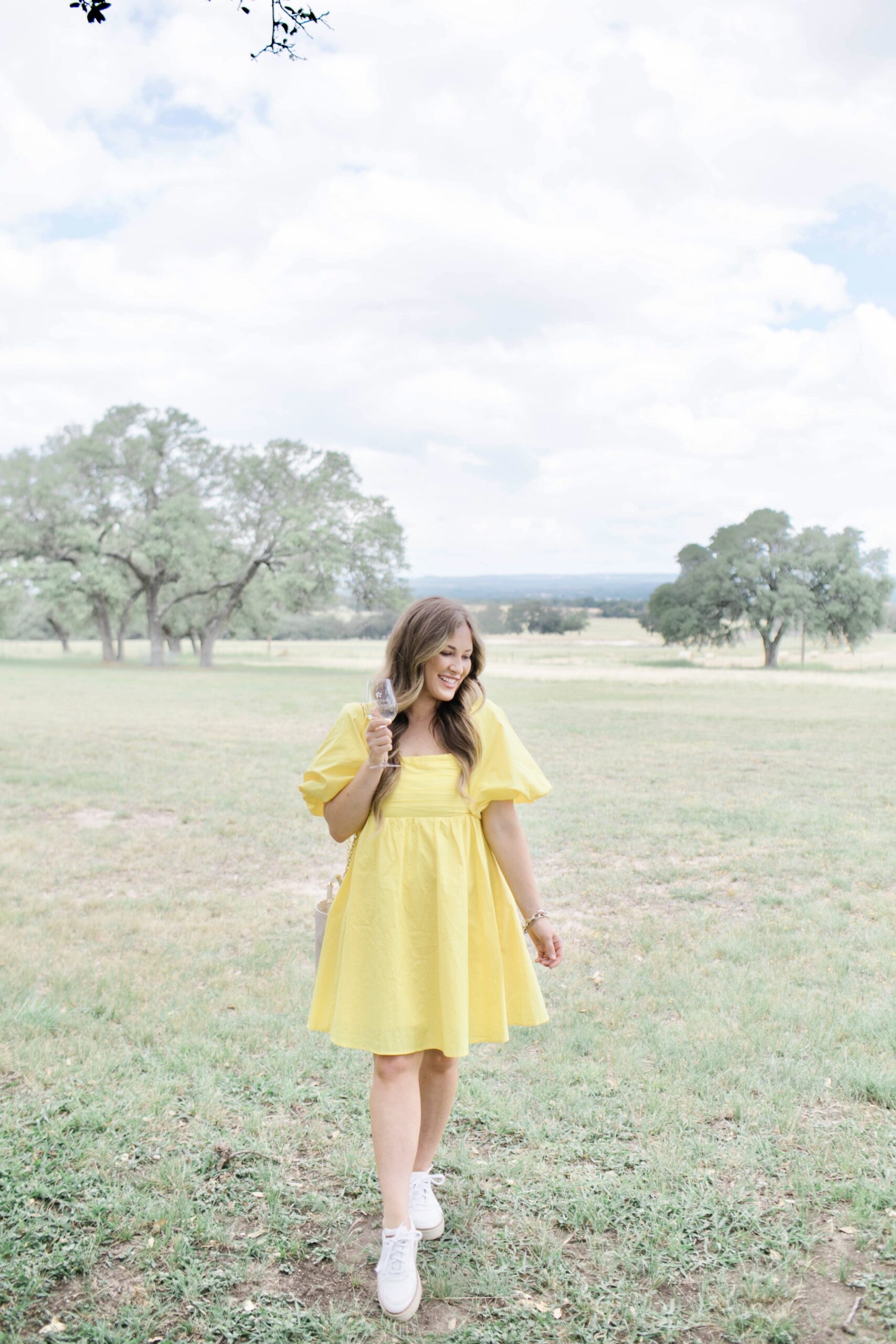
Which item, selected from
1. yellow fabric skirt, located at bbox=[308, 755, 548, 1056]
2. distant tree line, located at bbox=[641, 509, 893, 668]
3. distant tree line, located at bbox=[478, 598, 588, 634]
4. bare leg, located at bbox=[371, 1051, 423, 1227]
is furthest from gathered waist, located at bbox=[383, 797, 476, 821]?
distant tree line, located at bbox=[478, 598, 588, 634]

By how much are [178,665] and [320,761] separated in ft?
131

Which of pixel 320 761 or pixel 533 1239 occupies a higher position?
pixel 320 761

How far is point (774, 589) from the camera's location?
49156mm

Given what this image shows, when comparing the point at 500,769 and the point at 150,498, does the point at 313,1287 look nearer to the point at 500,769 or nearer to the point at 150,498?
the point at 500,769

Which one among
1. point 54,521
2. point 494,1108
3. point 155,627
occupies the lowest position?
point 494,1108

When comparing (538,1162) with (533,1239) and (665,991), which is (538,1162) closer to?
(533,1239)

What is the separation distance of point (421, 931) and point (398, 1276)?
3.00 ft

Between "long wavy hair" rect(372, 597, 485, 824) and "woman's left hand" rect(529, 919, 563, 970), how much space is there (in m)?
0.52

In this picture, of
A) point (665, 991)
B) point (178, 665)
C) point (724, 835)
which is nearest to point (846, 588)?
point (178, 665)

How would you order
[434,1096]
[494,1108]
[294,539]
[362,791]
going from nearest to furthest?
[362,791] < [434,1096] < [494,1108] < [294,539]

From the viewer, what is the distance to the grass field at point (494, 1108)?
268cm

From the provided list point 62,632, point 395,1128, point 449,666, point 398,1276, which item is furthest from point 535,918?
point 62,632

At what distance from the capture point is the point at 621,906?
22.2 feet

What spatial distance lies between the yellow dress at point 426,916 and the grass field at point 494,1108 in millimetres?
714
